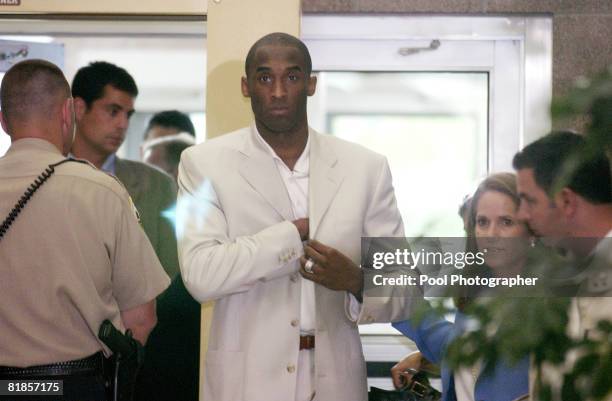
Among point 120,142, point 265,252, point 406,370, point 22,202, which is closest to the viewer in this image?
point 22,202

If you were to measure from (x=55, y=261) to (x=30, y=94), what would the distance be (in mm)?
427

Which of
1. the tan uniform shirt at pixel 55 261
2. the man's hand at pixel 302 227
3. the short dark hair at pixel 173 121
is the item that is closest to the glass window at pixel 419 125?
the short dark hair at pixel 173 121

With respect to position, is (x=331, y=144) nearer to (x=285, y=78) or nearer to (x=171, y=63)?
(x=285, y=78)

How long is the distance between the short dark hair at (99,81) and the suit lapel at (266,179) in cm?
81

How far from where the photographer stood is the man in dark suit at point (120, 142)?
304 cm

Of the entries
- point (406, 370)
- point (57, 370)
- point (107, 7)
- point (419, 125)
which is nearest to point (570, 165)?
point (57, 370)

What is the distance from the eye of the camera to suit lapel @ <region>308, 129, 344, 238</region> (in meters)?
2.34

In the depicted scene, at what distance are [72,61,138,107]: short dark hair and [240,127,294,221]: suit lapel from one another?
0.81 meters

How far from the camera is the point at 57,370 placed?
2.13 meters

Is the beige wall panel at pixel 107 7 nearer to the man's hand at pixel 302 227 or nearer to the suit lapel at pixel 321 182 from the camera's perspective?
the suit lapel at pixel 321 182

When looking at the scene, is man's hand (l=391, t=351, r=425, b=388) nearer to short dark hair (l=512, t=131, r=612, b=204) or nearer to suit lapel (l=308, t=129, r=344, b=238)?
suit lapel (l=308, t=129, r=344, b=238)

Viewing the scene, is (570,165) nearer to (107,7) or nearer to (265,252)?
(265,252)

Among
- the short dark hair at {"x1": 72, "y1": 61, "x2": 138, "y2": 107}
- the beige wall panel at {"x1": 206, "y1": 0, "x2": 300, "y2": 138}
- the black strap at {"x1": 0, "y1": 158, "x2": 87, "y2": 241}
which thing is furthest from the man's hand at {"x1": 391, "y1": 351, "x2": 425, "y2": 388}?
the short dark hair at {"x1": 72, "y1": 61, "x2": 138, "y2": 107}

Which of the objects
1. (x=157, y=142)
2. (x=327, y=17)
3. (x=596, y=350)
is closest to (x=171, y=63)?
(x=157, y=142)
